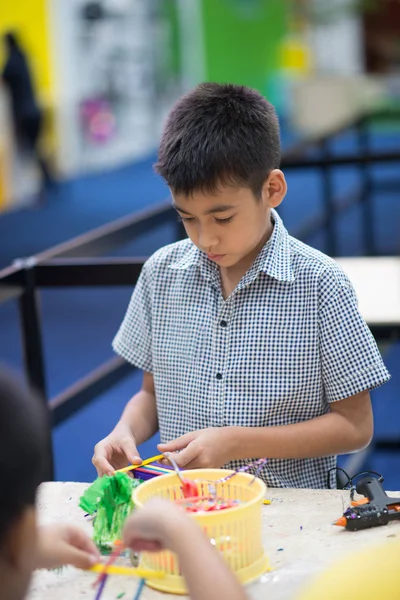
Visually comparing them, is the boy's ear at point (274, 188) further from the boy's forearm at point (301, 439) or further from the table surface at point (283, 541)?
the table surface at point (283, 541)

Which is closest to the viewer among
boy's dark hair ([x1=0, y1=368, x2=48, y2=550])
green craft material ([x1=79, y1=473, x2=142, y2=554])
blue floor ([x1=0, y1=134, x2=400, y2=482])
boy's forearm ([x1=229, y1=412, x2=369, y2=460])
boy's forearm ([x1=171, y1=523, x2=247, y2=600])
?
boy's dark hair ([x1=0, y1=368, x2=48, y2=550])

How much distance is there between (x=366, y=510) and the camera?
1.34 metres

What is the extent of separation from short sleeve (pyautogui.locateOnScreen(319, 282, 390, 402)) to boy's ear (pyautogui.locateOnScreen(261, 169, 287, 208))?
189 mm

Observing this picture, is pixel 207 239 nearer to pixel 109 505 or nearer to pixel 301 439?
pixel 301 439

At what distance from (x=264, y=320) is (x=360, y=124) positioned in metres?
5.21

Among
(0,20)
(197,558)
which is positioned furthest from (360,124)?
(0,20)

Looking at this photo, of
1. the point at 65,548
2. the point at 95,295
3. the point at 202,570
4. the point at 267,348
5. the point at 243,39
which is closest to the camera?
the point at 202,570

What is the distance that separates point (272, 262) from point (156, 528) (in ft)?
2.54

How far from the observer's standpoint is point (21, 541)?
2.87 feet

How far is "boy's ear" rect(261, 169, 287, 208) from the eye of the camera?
1.68 m

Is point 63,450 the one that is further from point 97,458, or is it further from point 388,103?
point 388,103

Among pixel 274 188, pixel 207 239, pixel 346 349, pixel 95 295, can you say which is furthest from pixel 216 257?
pixel 95 295

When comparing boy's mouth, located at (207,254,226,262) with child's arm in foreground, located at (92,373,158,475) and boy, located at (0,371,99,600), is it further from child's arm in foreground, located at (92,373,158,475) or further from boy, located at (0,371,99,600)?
boy, located at (0,371,99,600)

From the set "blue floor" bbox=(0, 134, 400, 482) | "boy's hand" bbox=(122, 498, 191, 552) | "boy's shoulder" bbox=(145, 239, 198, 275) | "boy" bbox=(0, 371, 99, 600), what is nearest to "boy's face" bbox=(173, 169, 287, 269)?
"boy's shoulder" bbox=(145, 239, 198, 275)
